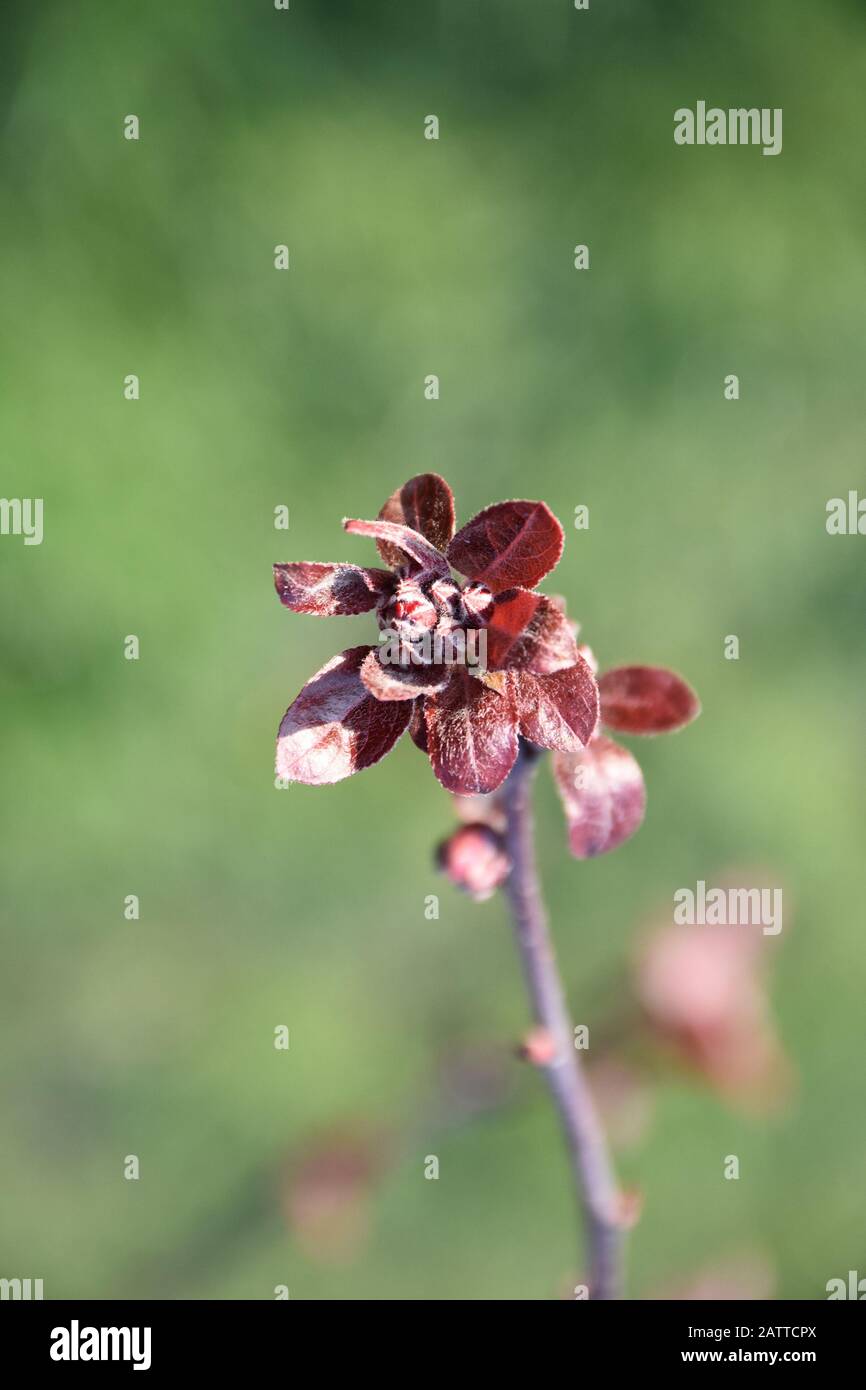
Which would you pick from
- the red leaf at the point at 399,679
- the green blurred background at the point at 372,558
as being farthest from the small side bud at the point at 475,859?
the green blurred background at the point at 372,558

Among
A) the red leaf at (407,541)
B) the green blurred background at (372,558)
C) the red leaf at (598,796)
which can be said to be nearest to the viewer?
the red leaf at (407,541)

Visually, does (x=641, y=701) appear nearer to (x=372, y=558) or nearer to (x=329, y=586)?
(x=329, y=586)

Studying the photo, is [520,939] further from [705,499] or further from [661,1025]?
[705,499]

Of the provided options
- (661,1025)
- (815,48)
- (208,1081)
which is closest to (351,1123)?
(208,1081)

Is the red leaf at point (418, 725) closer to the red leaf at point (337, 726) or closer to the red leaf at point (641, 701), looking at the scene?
the red leaf at point (337, 726)

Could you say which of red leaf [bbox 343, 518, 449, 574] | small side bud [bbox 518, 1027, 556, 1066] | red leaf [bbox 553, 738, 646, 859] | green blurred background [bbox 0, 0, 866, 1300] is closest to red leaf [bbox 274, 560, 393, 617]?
red leaf [bbox 343, 518, 449, 574]
